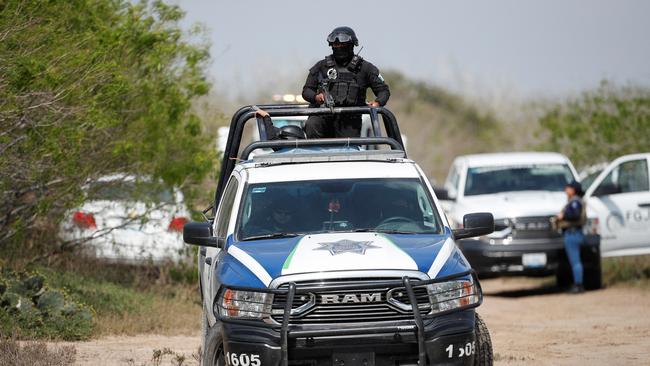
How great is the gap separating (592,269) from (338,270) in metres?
11.0

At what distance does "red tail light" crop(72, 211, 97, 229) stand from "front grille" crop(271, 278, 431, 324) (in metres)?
8.37

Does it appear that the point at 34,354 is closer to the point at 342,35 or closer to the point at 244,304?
the point at 244,304

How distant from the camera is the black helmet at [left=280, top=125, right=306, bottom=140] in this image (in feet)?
40.2

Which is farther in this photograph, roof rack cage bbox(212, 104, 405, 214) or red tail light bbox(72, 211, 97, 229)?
red tail light bbox(72, 211, 97, 229)

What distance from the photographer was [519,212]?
18453 mm

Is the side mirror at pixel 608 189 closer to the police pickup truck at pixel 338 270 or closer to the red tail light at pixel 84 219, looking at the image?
the red tail light at pixel 84 219

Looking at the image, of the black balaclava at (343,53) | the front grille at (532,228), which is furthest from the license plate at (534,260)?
the black balaclava at (343,53)

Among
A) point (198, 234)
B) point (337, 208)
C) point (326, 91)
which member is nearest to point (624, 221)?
point (326, 91)

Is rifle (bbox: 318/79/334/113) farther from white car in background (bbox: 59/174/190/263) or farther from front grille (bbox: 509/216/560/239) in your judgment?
front grille (bbox: 509/216/560/239)

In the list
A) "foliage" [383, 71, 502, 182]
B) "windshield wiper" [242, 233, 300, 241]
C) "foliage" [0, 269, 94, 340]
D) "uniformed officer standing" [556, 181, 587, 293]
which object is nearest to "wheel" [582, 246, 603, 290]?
"uniformed officer standing" [556, 181, 587, 293]

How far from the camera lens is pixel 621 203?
19.1 m

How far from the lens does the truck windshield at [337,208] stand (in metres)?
9.50

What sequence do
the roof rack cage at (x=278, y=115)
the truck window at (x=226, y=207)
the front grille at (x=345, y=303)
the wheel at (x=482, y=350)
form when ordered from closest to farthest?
the front grille at (x=345, y=303) < the wheel at (x=482, y=350) < the truck window at (x=226, y=207) < the roof rack cage at (x=278, y=115)

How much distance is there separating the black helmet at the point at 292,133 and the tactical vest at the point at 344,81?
453mm
